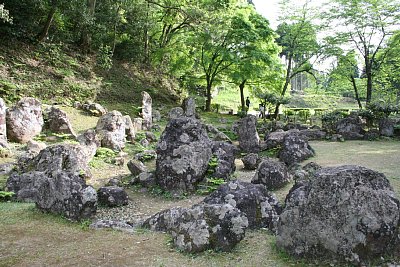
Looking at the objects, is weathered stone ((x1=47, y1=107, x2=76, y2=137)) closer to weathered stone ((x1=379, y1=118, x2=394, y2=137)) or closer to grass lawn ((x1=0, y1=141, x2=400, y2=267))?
grass lawn ((x1=0, y1=141, x2=400, y2=267))

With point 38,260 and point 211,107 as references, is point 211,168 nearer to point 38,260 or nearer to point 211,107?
point 38,260

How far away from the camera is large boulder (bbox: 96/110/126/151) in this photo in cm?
1538

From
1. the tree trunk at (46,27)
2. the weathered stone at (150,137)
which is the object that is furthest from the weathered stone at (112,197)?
the tree trunk at (46,27)

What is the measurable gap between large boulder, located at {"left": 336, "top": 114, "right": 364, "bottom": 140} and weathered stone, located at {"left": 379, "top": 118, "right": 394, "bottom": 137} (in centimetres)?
114

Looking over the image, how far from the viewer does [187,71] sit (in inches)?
1194

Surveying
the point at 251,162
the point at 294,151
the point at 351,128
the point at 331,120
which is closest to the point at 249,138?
the point at 294,151

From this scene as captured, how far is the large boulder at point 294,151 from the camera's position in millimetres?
14500

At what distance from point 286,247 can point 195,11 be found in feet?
68.4

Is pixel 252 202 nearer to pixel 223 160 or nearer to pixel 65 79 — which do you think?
pixel 223 160

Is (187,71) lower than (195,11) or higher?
lower

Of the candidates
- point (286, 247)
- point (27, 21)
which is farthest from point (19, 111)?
point (286, 247)

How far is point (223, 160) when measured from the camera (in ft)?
39.8

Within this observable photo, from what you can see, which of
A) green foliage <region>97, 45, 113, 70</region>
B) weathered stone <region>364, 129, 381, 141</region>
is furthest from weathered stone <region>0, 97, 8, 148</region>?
weathered stone <region>364, 129, 381, 141</region>

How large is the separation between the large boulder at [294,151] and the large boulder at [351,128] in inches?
267
